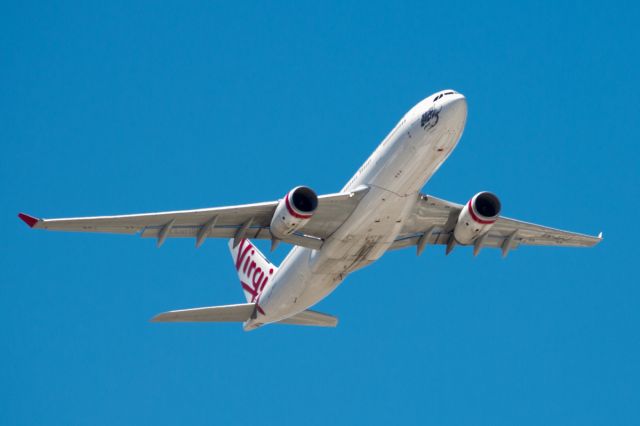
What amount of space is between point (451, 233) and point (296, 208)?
7.93 m

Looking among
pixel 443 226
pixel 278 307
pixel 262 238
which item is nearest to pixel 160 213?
pixel 262 238

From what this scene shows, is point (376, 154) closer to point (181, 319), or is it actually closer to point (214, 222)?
point (214, 222)

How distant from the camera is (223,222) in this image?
4006 centimetres

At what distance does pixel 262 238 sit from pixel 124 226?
5.14 metres

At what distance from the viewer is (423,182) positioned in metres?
37.5

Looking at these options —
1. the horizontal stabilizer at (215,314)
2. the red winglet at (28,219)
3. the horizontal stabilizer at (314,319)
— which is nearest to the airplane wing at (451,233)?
the horizontal stabilizer at (314,319)

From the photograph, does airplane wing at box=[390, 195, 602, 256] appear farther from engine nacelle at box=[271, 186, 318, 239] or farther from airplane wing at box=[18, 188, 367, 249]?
engine nacelle at box=[271, 186, 318, 239]

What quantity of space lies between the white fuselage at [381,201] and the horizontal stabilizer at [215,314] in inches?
95.7

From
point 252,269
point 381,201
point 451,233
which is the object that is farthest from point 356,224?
point 252,269

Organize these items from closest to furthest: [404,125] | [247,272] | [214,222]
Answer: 1. [404,125]
2. [214,222]
3. [247,272]

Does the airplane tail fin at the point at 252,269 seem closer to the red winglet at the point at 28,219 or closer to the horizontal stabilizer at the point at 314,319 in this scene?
the horizontal stabilizer at the point at 314,319

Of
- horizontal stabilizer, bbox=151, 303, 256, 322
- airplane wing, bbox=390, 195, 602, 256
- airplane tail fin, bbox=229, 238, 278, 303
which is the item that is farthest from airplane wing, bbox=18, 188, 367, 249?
airplane tail fin, bbox=229, 238, 278, 303

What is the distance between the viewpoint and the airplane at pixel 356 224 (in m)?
36.4

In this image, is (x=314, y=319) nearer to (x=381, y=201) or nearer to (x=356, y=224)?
(x=356, y=224)
